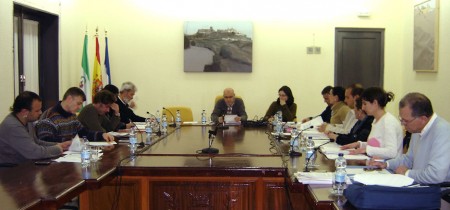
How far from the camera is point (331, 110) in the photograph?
604cm

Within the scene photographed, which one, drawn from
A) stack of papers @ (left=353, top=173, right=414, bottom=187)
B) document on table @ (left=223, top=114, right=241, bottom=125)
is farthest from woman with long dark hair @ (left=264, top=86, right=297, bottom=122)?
stack of papers @ (left=353, top=173, right=414, bottom=187)

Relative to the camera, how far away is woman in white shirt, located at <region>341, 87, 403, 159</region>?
3518 mm

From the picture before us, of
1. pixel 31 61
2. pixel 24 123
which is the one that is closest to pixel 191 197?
pixel 24 123

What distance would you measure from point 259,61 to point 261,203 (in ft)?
15.2

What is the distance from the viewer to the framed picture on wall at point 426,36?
6.20 m

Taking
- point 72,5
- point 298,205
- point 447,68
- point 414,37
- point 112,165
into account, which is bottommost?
point 298,205

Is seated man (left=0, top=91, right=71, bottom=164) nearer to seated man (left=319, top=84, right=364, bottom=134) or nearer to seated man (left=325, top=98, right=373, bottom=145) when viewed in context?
seated man (left=325, top=98, right=373, bottom=145)

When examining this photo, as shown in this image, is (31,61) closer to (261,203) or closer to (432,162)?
(261,203)

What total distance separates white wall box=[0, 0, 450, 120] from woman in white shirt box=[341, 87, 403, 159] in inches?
157

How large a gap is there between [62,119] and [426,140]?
2804 millimetres

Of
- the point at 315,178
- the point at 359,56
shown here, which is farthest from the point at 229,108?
the point at 315,178

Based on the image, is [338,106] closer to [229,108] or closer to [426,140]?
[229,108]

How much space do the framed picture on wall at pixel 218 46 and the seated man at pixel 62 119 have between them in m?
3.63

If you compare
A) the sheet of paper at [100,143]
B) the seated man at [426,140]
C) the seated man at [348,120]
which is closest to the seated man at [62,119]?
the sheet of paper at [100,143]
